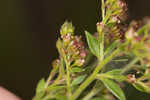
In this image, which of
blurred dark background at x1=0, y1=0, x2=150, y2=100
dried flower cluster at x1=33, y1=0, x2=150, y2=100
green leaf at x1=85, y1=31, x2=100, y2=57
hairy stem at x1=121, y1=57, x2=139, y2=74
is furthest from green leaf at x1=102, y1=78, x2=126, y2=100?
blurred dark background at x1=0, y1=0, x2=150, y2=100

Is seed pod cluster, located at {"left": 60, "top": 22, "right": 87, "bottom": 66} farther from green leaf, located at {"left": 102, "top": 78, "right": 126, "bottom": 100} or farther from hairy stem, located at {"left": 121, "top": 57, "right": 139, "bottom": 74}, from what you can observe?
hairy stem, located at {"left": 121, "top": 57, "right": 139, "bottom": 74}

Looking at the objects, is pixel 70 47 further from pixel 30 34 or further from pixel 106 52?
pixel 30 34

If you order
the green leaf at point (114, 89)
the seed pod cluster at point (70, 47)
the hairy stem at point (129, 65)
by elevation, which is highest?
the seed pod cluster at point (70, 47)

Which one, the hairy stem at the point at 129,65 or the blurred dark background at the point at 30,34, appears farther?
the blurred dark background at the point at 30,34

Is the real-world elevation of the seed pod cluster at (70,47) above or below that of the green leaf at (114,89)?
above

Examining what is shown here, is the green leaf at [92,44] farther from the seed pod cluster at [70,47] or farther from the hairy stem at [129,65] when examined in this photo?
the hairy stem at [129,65]

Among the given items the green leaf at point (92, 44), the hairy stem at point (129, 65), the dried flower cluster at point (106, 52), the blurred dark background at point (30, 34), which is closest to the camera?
the dried flower cluster at point (106, 52)

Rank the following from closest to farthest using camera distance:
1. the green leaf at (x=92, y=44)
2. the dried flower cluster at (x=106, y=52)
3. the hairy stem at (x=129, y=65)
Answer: the dried flower cluster at (x=106, y=52), the green leaf at (x=92, y=44), the hairy stem at (x=129, y=65)

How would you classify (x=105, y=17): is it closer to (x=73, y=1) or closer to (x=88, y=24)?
(x=88, y=24)

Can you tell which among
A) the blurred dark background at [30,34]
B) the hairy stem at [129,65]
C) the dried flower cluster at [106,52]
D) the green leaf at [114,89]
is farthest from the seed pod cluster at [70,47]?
the blurred dark background at [30,34]
